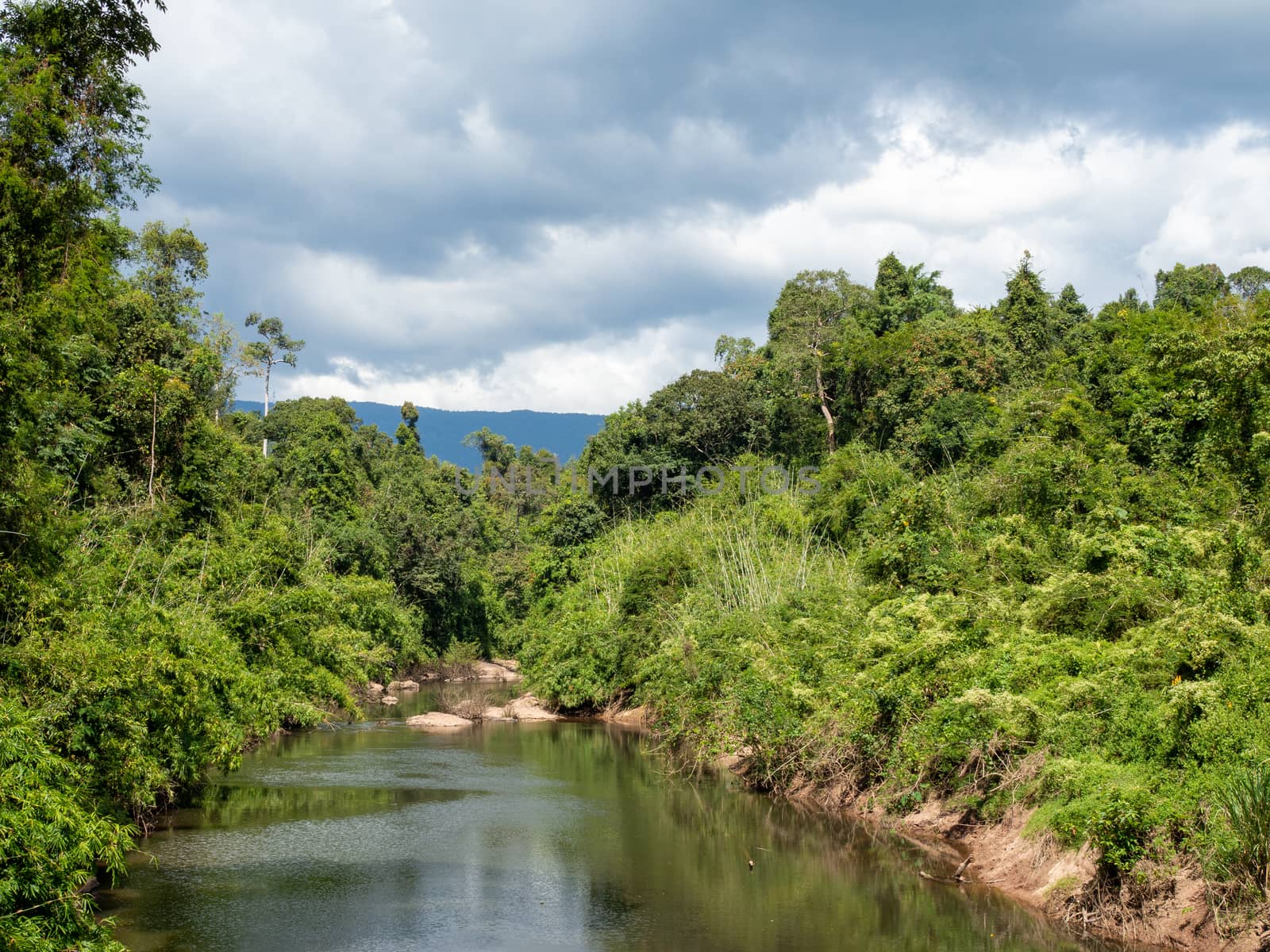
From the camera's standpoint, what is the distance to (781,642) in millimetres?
18516

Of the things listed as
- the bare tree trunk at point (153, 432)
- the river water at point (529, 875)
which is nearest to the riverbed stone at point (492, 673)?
the bare tree trunk at point (153, 432)

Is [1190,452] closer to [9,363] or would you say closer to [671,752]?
[671,752]

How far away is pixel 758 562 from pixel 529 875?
12594 millimetres

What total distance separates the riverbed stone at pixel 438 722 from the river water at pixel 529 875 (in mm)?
7453

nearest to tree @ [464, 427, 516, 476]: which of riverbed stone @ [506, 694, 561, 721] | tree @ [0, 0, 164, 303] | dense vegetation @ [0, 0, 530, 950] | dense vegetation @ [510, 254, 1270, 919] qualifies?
dense vegetation @ [0, 0, 530, 950]

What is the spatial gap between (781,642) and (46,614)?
40.4ft

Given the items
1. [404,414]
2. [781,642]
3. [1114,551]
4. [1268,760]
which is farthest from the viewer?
[404,414]

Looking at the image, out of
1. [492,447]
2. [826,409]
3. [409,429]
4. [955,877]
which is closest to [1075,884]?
[955,877]

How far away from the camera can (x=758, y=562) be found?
→ 2361cm

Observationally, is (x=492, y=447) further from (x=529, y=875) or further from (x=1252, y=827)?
(x=1252, y=827)

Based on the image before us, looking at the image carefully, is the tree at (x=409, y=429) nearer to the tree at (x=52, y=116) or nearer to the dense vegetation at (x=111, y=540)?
the dense vegetation at (x=111, y=540)

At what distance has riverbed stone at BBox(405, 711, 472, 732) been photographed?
26.3 meters

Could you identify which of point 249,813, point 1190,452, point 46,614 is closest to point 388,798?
point 249,813

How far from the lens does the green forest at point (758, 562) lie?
9320mm
